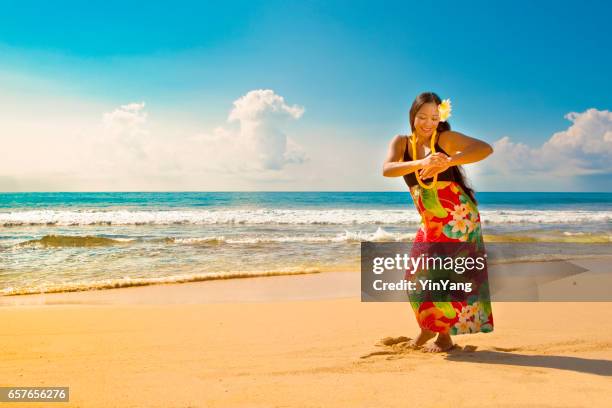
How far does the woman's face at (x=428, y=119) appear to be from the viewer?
11.3 ft

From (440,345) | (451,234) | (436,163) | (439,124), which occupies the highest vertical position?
(439,124)

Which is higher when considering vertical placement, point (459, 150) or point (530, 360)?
point (459, 150)

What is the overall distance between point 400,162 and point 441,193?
1.23 feet

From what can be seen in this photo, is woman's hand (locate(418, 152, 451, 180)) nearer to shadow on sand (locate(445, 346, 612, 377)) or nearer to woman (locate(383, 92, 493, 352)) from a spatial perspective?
woman (locate(383, 92, 493, 352))

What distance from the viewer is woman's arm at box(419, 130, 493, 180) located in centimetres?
315

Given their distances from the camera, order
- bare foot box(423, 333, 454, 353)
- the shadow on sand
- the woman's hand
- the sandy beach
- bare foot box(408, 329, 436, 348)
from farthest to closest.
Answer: bare foot box(408, 329, 436, 348)
bare foot box(423, 333, 454, 353)
the shadow on sand
the woman's hand
the sandy beach

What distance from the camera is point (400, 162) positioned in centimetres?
341

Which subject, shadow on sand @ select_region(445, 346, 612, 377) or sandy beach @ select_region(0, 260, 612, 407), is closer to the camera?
sandy beach @ select_region(0, 260, 612, 407)

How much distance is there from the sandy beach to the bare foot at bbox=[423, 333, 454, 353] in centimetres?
6

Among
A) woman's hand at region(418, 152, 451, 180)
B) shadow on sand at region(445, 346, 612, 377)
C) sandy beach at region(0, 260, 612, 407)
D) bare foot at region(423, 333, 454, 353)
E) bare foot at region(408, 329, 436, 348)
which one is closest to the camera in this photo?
sandy beach at region(0, 260, 612, 407)

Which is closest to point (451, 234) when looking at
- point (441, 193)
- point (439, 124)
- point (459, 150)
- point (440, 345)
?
point (441, 193)

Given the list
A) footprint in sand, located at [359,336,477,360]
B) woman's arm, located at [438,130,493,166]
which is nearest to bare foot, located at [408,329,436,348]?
footprint in sand, located at [359,336,477,360]

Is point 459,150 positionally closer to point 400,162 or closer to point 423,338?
point 400,162

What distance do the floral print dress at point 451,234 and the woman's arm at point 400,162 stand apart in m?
0.26
